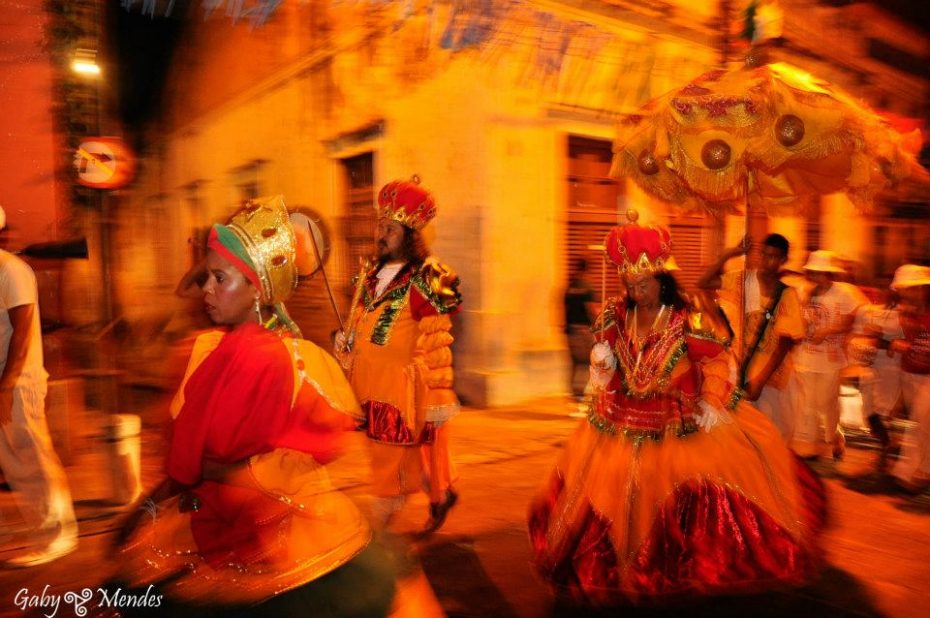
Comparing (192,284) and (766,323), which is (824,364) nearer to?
(766,323)

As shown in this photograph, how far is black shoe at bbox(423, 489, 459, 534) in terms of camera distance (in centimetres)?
453

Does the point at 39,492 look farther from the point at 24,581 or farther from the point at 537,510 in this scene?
the point at 537,510

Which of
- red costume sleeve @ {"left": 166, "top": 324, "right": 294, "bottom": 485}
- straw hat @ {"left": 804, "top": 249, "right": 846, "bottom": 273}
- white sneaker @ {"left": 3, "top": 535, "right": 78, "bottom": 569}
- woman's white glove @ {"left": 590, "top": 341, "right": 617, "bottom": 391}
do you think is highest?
straw hat @ {"left": 804, "top": 249, "right": 846, "bottom": 273}

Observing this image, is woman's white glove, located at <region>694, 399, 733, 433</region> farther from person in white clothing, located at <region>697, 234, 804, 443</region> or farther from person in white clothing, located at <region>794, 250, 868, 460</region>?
person in white clothing, located at <region>794, 250, 868, 460</region>

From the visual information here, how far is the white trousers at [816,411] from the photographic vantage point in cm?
652

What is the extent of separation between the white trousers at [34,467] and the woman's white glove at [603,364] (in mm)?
3155

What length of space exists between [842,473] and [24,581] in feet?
20.1

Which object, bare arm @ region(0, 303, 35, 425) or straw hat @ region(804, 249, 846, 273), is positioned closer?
bare arm @ region(0, 303, 35, 425)

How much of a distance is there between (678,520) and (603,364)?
2.90ft

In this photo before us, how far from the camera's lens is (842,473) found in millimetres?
6273

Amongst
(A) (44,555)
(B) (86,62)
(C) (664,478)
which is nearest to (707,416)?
(C) (664,478)

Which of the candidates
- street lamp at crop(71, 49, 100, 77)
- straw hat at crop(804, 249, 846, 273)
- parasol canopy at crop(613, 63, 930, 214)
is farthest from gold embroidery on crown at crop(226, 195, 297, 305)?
straw hat at crop(804, 249, 846, 273)

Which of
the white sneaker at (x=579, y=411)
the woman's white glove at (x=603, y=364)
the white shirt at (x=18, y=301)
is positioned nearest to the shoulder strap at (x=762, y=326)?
the woman's white glove at (x=603, y=364)

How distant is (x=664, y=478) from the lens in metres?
3.71
